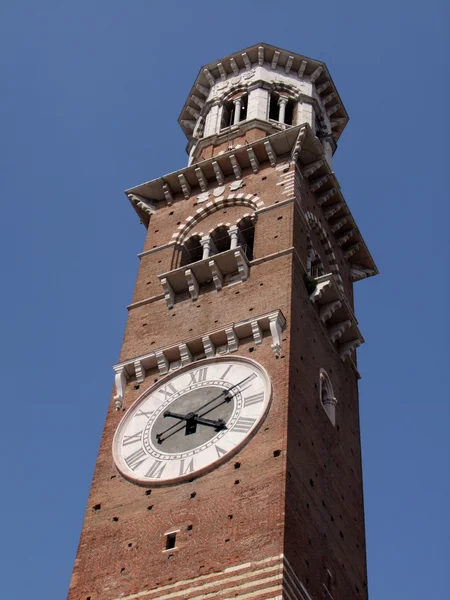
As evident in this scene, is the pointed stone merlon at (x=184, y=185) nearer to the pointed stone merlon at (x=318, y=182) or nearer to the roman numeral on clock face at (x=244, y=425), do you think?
the pointed stone merlon at (x=318, y=182)

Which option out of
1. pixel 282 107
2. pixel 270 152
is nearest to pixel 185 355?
pixel 270 152

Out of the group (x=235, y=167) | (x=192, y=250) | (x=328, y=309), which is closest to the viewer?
(x=328, y=309)

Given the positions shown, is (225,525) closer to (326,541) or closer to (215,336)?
(326,541)

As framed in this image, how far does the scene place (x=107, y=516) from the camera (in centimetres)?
2200

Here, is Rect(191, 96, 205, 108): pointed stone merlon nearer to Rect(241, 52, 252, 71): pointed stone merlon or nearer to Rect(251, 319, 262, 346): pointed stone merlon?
Rect(241, 52, 252, 71): pointed stone merlon

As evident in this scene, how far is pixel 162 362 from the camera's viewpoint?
24.8 meters

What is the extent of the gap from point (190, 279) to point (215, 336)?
2.45 meters

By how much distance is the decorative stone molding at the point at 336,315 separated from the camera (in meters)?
26.6

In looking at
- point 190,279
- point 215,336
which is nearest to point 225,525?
point 215,336

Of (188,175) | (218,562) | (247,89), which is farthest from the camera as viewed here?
(247,89)

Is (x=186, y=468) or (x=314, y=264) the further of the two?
(x=314, y=264)

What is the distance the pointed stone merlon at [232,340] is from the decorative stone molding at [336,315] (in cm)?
269

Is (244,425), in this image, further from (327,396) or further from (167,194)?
(167,194)

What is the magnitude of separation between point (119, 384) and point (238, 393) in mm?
2950
